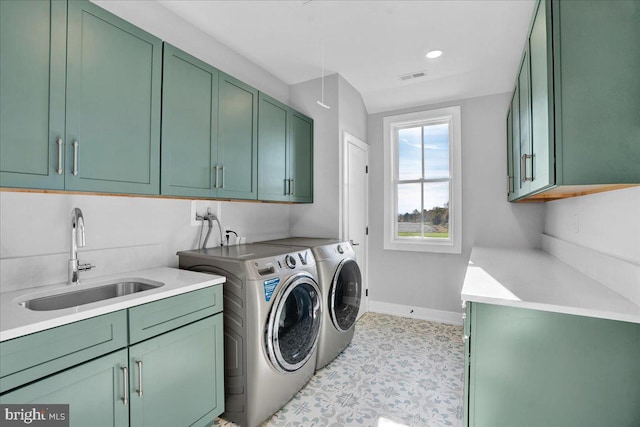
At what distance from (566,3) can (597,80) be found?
0.35m

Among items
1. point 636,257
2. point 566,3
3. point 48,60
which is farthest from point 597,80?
point 48,60

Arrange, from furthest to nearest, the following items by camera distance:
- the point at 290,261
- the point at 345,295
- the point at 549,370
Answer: the point at 345,295 → the point at 290,261 → the point at 549,370

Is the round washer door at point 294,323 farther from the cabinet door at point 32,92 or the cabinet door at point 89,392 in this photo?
the cabinet door at point 32,92

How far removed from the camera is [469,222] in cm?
346

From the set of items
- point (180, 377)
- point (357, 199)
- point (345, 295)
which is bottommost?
point (180, 377)

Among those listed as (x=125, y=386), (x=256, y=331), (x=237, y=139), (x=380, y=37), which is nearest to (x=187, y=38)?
(x=237, y=139)

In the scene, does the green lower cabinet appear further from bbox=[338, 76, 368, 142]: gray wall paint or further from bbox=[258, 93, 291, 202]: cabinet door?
bbox=[338, 76, 368, 142]: gray wall paint

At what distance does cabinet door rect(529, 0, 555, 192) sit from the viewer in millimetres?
1255

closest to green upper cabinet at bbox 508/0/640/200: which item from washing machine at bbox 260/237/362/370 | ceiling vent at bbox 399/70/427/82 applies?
washing machine at bbox 260/237/362/370

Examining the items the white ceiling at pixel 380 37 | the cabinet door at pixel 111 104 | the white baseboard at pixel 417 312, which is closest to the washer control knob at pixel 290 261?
the cabinet door at pixel 111 104

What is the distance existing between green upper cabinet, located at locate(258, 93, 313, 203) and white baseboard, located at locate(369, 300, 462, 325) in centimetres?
172

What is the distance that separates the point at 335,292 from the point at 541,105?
190 centimetres

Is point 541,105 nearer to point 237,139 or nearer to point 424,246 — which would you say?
point 237,139

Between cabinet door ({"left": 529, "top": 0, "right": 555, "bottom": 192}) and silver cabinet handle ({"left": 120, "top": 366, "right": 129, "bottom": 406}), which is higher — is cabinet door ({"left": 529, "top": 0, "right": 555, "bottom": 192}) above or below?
above
